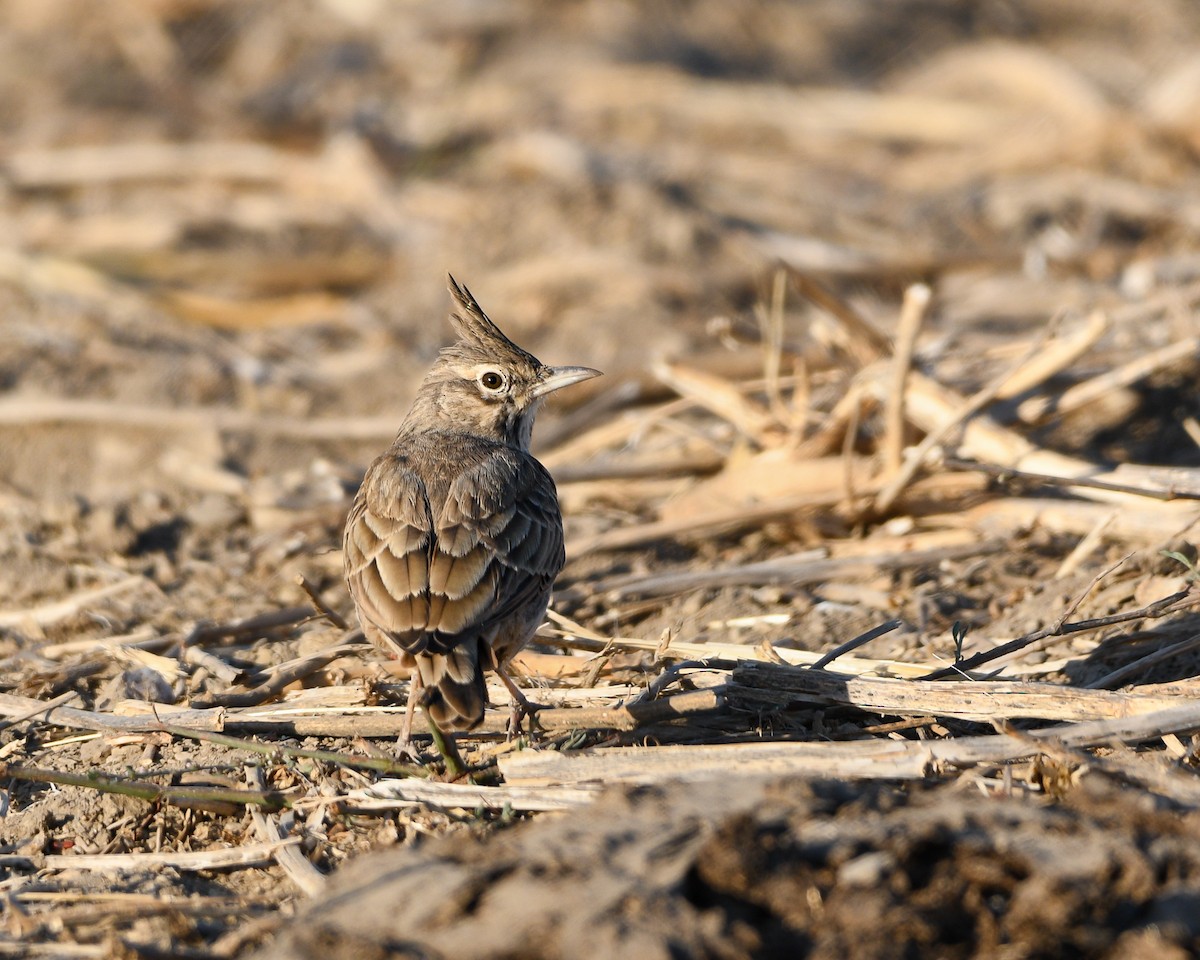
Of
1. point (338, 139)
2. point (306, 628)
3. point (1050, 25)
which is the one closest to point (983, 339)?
point (306, 628)

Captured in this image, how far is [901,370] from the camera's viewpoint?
19.7 feet

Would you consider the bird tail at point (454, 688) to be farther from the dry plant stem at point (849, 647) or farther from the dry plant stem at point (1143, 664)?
the dry plant stem at point (1143, 664)

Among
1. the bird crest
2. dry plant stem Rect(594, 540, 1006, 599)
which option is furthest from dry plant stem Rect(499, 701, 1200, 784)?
the bird crest

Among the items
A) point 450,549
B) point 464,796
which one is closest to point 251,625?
point 450,549

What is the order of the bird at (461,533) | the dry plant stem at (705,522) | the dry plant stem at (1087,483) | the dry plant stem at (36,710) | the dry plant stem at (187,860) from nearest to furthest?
the dry plant stem at (187,860)
the bird at (461,533)
the dry plant stem at (36,710)
the dry plant stem at (1087,483)
the dry plant stem at (705,522)

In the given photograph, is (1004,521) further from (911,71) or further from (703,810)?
(911,71)

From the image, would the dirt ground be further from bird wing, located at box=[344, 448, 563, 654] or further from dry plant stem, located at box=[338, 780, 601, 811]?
bird wing, located at box=[344, 448, 563, 654]

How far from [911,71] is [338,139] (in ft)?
20.7

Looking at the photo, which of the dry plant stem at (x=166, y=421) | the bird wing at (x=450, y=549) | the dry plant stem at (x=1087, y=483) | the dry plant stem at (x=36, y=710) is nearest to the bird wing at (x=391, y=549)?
the bird wing at (x=450, y=549)

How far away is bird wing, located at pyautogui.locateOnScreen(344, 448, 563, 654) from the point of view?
4.31 meters

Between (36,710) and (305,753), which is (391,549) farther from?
(36,710)

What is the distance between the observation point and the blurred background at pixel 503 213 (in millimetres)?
7477

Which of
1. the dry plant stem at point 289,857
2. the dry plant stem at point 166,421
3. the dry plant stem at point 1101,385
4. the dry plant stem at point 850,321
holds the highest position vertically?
the dry plant stem at point 850,321

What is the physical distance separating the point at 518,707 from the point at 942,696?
129 centimetres
